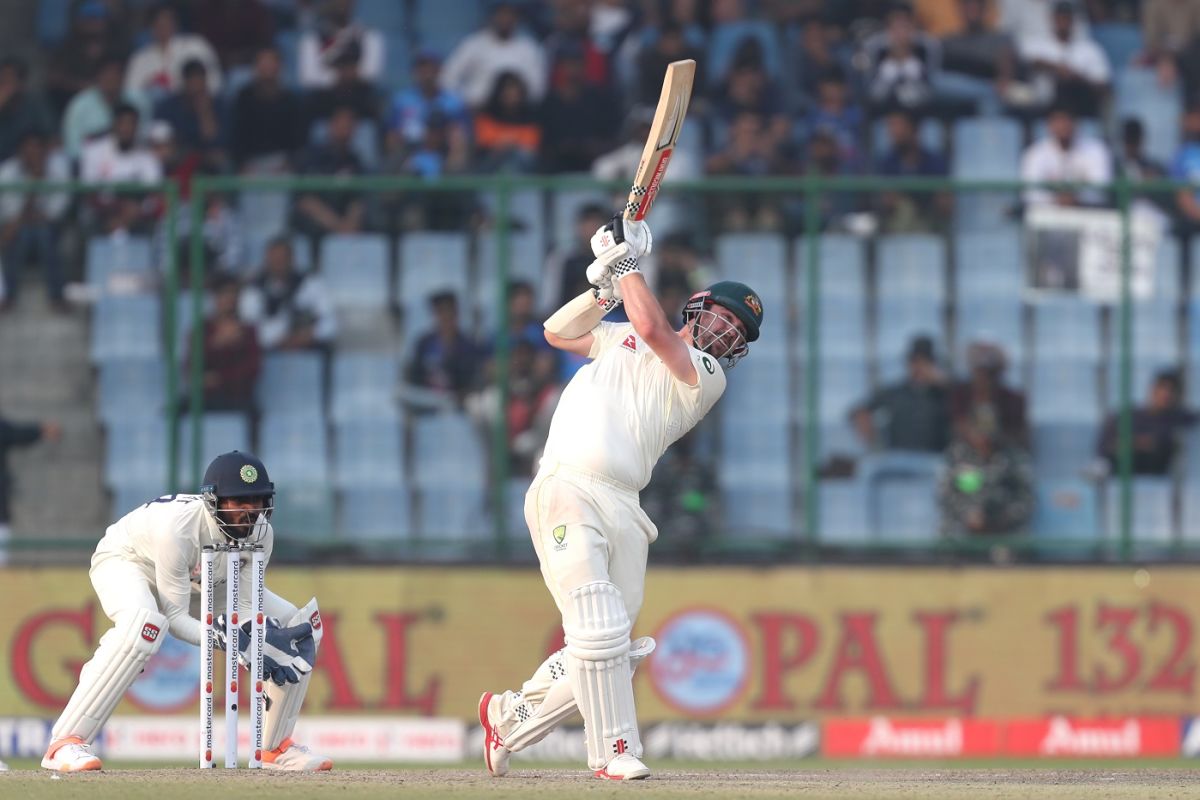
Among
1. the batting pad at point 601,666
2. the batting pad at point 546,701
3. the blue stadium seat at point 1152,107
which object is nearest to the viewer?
the batting pad at point 601,666

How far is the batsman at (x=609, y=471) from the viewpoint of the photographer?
7.88m

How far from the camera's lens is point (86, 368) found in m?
12.7

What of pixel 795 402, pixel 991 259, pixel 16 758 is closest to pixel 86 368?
pixel 16 758

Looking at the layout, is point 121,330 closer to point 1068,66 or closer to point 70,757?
point 70,757

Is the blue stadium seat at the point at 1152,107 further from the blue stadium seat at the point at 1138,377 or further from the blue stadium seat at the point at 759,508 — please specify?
Answer: the blue stadium seat at the point at 759,508

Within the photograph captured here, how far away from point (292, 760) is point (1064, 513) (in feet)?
19.1

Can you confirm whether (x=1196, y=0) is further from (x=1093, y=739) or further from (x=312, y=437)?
(x=312, y=437)

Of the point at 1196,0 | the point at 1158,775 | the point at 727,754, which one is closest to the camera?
the point at 1158,775

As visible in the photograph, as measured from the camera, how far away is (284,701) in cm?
853

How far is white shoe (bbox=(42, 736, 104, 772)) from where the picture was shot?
818 cm

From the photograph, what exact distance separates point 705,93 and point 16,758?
675 centimetres

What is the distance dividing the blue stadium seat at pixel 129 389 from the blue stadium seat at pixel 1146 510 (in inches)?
229

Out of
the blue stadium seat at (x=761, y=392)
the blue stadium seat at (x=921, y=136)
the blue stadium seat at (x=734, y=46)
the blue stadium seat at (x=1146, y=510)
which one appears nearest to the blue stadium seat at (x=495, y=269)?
the blue stadium seat at (x=761, y=392)

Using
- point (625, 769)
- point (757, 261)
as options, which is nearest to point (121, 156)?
point (757, 261)
